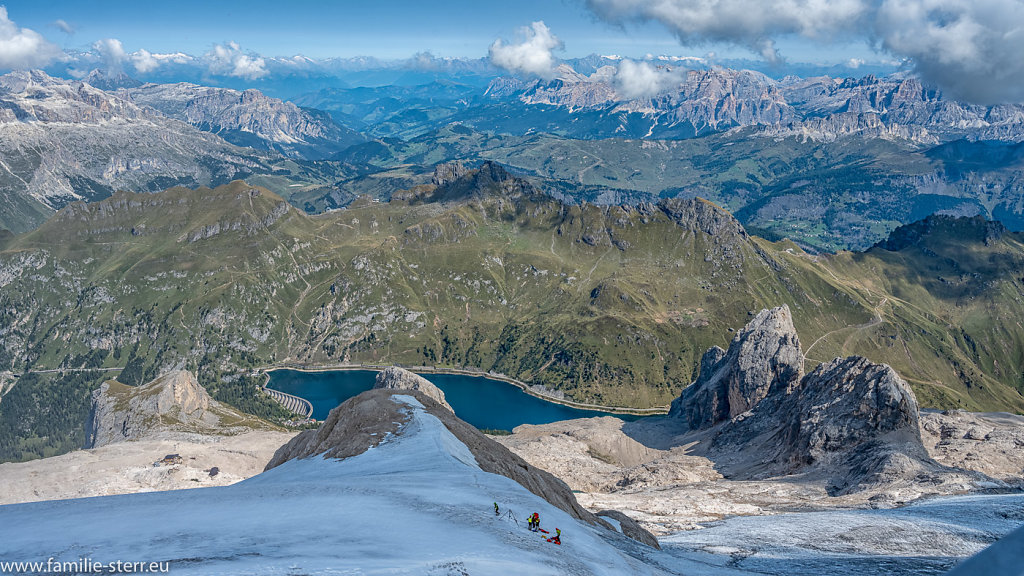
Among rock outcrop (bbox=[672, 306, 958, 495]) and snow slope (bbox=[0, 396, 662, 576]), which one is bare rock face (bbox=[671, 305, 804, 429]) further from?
snow slope (bbox=[0, 396, 662, 576])

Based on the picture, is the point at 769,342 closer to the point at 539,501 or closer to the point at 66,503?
the point at 539,501

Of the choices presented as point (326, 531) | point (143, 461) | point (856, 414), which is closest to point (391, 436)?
point (326, 531)

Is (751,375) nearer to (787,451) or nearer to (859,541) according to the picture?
(787,451)

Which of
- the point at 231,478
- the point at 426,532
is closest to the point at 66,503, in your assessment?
the point at 426,532

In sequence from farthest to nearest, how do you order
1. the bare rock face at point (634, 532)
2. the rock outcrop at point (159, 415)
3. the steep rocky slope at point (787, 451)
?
1. the rock outcrop at point (159, 415)
2. the steep rocky slope at point (787, 451)
3. the bare rock face at point (634, 532)

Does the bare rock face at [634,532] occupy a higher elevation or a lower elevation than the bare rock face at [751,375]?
lower

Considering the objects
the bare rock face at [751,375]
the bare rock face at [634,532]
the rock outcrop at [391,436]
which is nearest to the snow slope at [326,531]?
the rock outcrop at [391,436]

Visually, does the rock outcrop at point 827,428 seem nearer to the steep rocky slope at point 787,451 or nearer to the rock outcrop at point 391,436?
the steep rocky slope at point 787,451

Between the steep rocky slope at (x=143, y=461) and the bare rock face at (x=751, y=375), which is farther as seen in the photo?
the bare rock face at (x=751, y=375)
